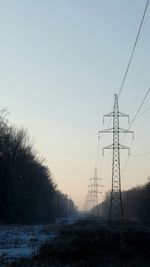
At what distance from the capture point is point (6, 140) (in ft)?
262

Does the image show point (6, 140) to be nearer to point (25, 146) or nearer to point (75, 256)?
point (25, 146)

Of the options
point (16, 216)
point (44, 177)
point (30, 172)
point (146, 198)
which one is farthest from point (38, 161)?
point (16, 216)

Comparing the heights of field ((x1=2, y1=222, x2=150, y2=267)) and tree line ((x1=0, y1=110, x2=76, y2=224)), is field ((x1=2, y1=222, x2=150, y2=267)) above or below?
below

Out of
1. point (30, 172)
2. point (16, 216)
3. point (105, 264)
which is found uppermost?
point (30, 172)

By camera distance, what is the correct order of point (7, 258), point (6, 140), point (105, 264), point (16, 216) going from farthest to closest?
1. point (16, 216)
2. point (6, 140)
3. point (7, 258)
4. point (105, 264)

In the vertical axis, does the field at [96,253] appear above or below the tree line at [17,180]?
below

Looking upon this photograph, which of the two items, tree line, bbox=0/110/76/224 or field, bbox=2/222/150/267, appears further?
tree line, bbox=0/110/76/224

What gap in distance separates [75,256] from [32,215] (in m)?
82.1

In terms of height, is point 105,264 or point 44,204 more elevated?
point 44,204

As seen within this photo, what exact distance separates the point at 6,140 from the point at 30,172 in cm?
2236

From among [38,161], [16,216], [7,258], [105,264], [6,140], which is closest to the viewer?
[105,264]

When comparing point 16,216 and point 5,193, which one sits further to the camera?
point 16,216

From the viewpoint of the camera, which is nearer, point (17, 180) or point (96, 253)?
point (96, 253)

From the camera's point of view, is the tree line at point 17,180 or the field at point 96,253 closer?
the field at point 96,253
